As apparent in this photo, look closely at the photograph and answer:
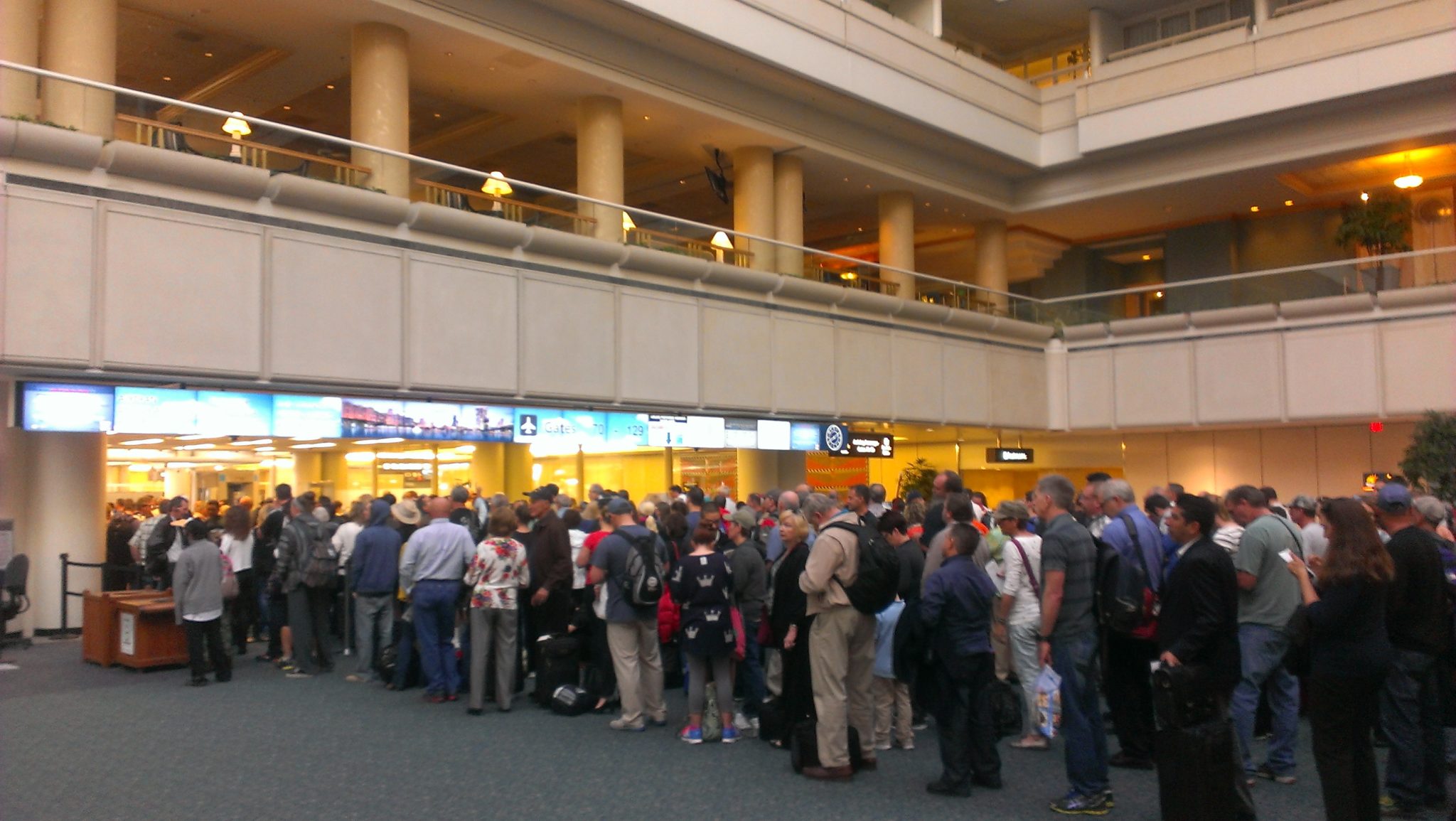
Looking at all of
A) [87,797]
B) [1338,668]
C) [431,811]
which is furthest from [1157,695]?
[87,797]

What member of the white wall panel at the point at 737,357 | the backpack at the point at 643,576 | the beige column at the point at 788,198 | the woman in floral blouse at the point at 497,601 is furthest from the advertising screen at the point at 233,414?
the beige column at the point at 788,198

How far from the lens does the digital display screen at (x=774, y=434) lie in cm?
1888

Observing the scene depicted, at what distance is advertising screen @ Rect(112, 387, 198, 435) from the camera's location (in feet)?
38.7

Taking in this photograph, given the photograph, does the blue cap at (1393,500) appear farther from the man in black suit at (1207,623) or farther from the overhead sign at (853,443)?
the overhead sign at (853,443)

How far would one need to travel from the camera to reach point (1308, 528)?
8859 millimetres

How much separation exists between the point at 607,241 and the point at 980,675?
1150cm

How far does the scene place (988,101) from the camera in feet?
77.7

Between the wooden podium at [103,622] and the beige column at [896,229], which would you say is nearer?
the wooden podium at [103,622]

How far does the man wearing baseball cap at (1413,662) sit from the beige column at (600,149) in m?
14.4

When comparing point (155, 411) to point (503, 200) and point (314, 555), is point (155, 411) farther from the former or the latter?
point (503, 200)

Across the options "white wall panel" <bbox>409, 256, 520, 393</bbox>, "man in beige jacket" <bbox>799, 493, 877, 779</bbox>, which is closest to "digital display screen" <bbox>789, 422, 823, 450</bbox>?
"white wall panel" <bbox>409, 256, 520, 393</bbox>

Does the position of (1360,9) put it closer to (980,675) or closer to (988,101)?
(988,101)

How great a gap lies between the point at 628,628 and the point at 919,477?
55.1 ft

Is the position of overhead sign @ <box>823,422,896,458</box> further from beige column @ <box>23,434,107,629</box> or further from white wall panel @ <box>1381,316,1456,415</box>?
beige column @ <box>23,434,107,629</box>
